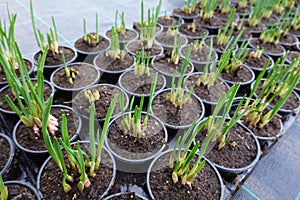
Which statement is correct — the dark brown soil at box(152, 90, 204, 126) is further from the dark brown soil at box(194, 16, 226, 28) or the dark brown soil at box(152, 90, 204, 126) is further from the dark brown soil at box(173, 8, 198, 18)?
the dark brown soil at box(173, 8, 198, 18)

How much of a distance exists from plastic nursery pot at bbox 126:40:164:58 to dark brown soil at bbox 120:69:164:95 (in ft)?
0.87

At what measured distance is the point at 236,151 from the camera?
113 centimetres

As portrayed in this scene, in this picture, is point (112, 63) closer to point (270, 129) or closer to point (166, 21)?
point (166, 21)

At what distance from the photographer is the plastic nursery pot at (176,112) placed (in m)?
1.23

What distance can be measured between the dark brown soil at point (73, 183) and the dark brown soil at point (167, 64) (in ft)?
2.68

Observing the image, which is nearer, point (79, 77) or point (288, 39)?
point (79, 77)

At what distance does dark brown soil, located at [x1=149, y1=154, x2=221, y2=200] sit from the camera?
0.93 m

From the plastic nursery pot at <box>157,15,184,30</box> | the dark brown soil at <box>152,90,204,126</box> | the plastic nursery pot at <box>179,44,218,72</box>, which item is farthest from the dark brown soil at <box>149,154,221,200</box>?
the plastic nursery pot at <box>157,15,184,30</box>

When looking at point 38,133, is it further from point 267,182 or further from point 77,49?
point 267,182

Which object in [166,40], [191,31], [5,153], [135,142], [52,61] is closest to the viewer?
[5,153]

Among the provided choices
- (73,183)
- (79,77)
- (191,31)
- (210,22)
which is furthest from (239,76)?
(73,183)

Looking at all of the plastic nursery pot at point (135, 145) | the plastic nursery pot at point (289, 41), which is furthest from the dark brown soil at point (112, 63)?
the plastic nursery pot at point (289, 41)

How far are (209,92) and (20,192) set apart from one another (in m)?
1.09

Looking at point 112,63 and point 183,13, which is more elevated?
point 183,13
